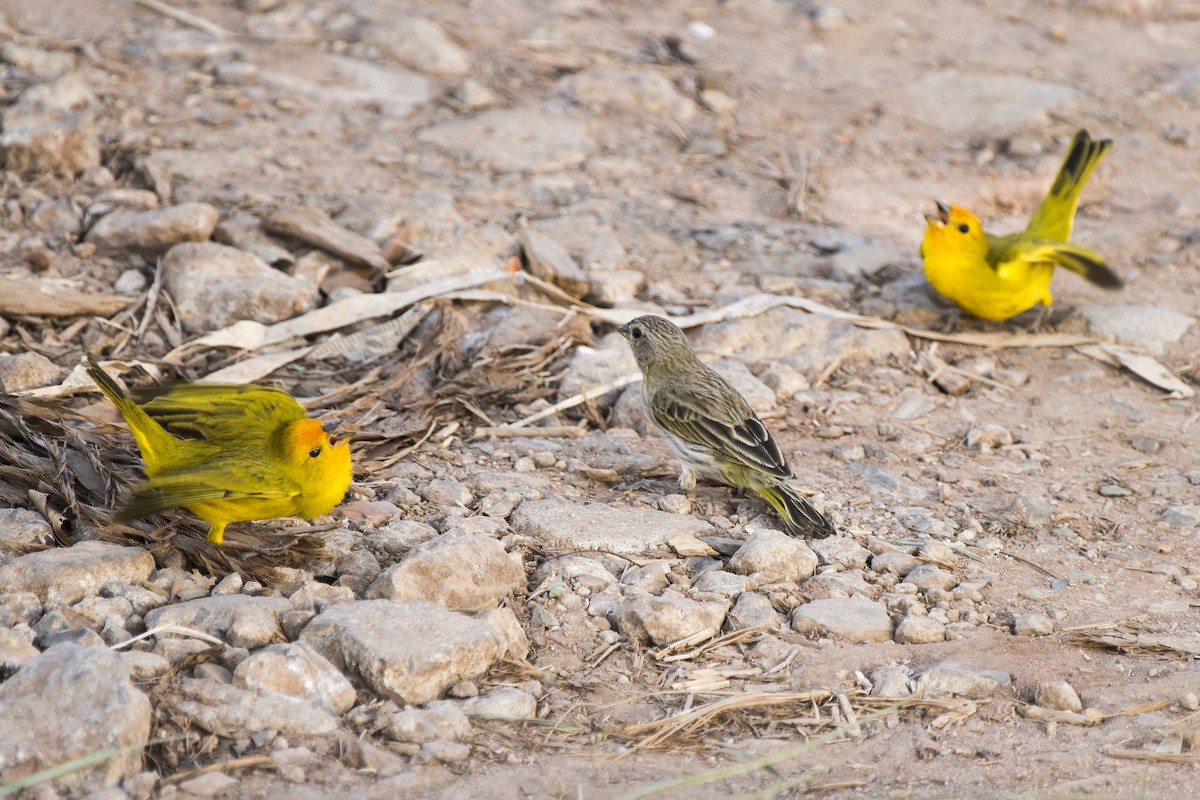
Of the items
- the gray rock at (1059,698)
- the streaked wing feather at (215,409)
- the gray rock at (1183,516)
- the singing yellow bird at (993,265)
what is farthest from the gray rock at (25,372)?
the gray rock at (1183,516)

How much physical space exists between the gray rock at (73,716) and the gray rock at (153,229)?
3649 mm

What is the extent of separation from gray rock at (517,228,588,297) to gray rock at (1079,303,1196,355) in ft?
9.63

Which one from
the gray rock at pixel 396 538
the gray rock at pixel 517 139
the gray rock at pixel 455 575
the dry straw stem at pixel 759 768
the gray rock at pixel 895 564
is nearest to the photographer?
the dry straw stem at pixel 759 768

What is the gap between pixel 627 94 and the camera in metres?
8.88

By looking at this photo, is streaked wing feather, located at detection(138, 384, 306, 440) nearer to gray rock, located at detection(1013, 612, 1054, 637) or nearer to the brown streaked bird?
the brown streaked bird

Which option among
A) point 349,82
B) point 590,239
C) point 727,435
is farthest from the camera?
point 349,82

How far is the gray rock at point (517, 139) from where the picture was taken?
8016mm

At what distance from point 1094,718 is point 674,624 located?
1.31 meters

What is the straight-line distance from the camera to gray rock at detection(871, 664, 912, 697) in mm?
3840

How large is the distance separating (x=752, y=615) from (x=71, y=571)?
7.26 feet

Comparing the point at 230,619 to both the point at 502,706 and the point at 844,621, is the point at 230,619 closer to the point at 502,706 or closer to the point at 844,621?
the point at 502,706

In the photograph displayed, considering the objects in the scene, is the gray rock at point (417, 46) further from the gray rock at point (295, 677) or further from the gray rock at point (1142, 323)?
the gray rock at point (295, 677)

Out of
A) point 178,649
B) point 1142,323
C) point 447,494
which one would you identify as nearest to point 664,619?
point 447,494

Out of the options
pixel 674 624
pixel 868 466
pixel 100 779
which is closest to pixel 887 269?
pixel 868 466
